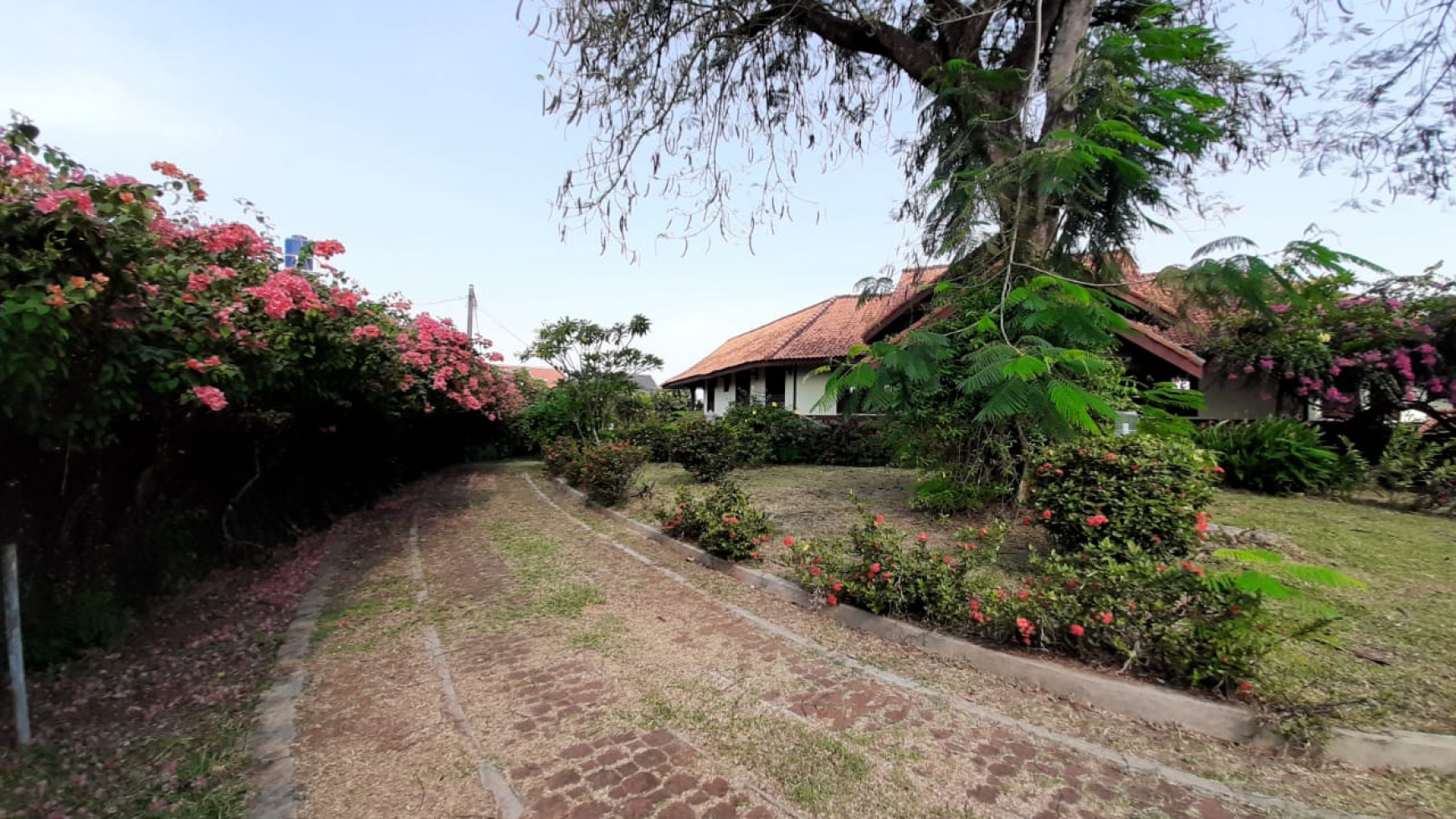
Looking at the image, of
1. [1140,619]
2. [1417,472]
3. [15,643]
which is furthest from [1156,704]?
[1417,472]

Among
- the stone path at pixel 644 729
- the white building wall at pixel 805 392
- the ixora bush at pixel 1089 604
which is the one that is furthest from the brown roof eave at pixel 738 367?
the stone path at pixel 644 729

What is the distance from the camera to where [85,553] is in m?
4.24

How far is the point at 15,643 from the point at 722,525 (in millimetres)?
4722

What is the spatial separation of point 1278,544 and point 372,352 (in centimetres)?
983

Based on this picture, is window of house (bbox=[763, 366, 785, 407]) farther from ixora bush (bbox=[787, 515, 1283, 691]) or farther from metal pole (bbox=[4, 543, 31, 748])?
metal pole (bbox=[4, 543, 31, 748])

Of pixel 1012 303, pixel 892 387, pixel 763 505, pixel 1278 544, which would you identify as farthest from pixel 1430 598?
pixel 763 505

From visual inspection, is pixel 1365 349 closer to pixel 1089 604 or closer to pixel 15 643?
pixel 1089 604

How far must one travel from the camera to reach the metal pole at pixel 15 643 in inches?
112

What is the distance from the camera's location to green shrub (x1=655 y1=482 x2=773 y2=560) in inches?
228

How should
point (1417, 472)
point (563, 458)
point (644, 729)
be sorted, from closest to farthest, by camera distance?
point (644, 729) → point (1417, 472) → point (563, 458)

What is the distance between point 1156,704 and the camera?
2.92m

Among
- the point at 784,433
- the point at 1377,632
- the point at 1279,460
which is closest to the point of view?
the point at 1377,632

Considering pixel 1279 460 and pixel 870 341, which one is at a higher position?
pixel 870 341

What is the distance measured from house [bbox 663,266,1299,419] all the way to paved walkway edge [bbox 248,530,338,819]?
12.4ft
